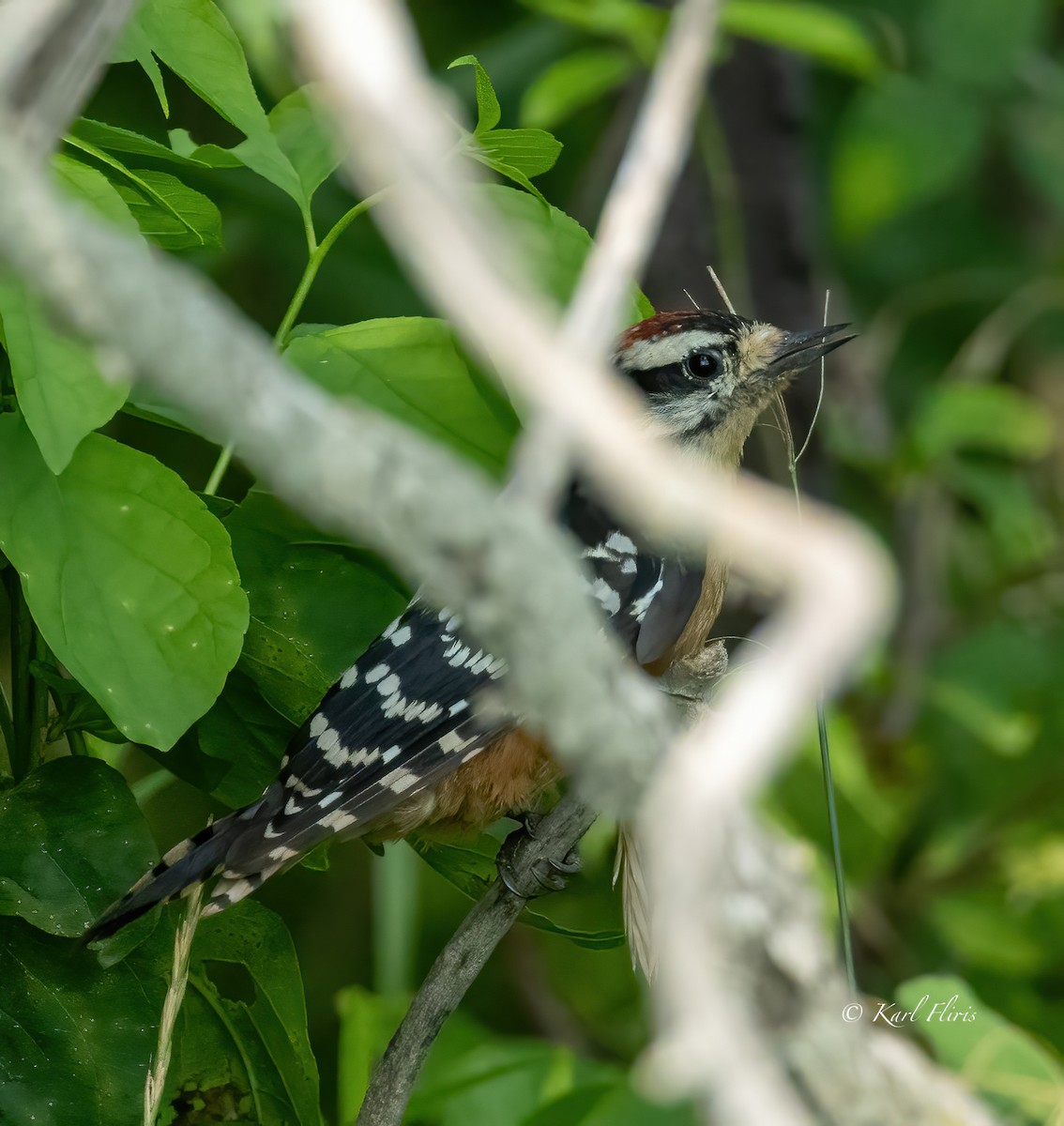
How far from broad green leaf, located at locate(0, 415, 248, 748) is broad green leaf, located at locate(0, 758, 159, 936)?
0.54 ft

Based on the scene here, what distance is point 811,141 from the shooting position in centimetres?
391

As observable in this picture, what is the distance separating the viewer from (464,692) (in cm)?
168

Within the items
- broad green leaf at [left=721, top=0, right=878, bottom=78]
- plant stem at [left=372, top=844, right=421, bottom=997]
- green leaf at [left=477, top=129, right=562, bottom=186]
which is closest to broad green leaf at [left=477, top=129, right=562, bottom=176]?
green leaf at [left=477, top=129, right=562, bottom=186]

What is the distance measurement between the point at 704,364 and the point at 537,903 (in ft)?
2.89

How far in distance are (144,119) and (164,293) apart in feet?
8.85

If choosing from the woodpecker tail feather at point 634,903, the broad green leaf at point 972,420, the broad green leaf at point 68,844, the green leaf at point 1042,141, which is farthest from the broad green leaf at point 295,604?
the green leaf at point 1042,141

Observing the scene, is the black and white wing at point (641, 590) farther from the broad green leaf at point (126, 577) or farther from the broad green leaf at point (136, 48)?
the broad green leaf at point (136, 48)

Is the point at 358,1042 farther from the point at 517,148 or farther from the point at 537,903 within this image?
the point at 517,148

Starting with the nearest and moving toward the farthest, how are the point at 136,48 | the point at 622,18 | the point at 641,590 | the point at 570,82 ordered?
the point at 136,48
the point at 641,590
the point at 622,18
the point at 570,82

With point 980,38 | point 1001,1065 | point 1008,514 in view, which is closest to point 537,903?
point 1001,1065

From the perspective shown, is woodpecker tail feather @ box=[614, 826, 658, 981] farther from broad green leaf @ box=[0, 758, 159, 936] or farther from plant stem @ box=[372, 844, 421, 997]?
plant stem @ box=[372, 844, 421, 997]

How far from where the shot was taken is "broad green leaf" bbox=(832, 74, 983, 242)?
2760 mm

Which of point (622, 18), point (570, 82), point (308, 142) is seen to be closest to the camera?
point (308, 142)

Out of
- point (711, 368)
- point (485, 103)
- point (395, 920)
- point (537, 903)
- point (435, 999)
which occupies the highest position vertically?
point (485, 103)
